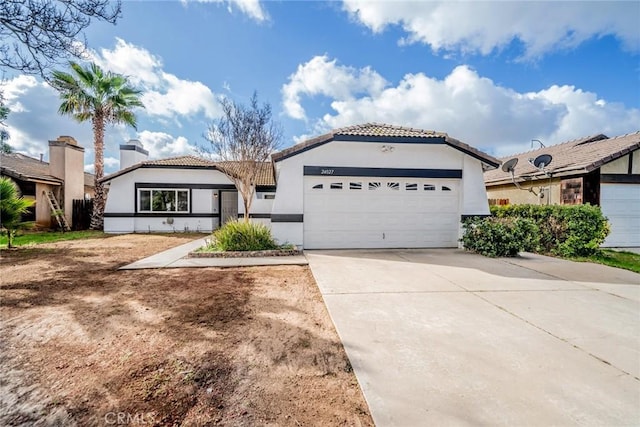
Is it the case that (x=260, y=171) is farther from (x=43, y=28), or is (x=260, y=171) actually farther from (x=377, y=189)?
(x=43, y=28)

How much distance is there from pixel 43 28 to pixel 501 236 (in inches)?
505

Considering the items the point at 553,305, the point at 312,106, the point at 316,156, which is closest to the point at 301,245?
the point at 316,156

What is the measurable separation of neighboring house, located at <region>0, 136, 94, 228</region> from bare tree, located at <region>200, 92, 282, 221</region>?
10880mm

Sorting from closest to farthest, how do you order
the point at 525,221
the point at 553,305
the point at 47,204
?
the point at 553,305
the point at 525,221
the point at 47,204

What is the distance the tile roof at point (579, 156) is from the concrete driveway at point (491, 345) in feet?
18.2

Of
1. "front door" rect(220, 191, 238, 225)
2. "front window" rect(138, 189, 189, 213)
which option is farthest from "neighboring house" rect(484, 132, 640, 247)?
"front window" rect(138, 189, 189, 213)

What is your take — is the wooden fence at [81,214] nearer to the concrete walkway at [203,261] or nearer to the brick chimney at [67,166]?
the brick chimney at [67,166]

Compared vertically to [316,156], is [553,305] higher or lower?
lower

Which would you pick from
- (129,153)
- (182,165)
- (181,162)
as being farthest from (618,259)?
(129,153)

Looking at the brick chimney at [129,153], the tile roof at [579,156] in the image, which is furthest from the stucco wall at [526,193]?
the brick chimney at [129,153]

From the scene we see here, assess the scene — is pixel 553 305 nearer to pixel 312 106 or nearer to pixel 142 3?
pixel 142 3

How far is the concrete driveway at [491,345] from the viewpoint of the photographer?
217 cm

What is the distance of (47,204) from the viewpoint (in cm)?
1529

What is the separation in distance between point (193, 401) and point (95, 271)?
6086 mm
